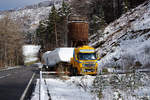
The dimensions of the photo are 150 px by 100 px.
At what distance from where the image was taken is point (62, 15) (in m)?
55.5

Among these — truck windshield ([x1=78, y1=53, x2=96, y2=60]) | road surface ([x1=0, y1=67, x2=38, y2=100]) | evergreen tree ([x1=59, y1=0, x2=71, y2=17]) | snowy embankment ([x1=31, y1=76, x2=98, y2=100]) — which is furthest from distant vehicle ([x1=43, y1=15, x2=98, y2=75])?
evergreen tree ([x1=59, y1=0, x2=71, y2=17])

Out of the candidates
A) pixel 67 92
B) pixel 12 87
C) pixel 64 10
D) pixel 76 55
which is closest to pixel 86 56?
pixel 76 55

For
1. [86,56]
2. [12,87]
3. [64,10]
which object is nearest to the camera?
[12,87]

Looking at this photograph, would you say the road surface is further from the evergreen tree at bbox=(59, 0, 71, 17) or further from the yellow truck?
the evergreen tree at bbox=(59, 0, 71, 17)

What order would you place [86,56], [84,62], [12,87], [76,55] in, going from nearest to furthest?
[12,87]
[84,62]
[86,56]
[76,55]

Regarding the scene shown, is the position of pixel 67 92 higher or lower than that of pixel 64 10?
lower

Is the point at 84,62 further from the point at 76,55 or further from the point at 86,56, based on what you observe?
the point at 76,55

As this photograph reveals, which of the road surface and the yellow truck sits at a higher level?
the yellow truck

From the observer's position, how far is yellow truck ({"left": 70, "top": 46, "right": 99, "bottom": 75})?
57.7 feet

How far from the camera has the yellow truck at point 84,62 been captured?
57.7ft

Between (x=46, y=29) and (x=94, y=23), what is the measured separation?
66.7ft

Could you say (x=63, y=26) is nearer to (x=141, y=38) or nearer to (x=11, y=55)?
(x=11, y=55)

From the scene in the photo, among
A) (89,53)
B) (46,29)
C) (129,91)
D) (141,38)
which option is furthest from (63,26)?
(129,91)

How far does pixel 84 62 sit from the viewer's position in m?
17.7
